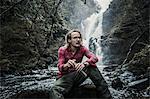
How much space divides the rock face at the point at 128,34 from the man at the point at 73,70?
9.07m

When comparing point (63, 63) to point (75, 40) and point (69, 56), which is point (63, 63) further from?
point (75, 40)

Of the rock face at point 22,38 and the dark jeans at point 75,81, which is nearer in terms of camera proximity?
the dark jeans at point 75,81

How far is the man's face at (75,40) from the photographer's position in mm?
4809

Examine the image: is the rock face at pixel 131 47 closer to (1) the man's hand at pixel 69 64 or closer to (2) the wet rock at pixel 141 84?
(2) the wet rock at pixel 141 84

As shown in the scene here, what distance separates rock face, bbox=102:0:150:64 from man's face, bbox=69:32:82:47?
912 cm

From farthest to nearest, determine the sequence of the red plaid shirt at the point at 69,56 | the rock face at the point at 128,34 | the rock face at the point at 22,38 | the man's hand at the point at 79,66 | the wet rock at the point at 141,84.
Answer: the rock face at the point at 128,34 < the rock face at the point at 22,38 < the wet rock at the point at 141,84 < the red plaid shirt at the point at 69,56 < the man's hand at the point at 79,66

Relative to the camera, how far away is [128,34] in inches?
816

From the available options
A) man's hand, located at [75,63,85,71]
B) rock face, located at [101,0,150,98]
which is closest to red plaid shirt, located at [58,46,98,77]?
man's hand, located at [75,63,85,71]

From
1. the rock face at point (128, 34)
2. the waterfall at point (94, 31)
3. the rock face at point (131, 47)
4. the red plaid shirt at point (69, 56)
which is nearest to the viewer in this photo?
the red plaid shirt at point (69, 56)

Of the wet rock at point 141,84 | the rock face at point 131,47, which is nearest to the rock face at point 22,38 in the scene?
the rock face at point 131,47

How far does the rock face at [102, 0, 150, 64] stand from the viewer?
54.7ft

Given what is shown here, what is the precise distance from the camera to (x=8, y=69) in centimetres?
1539

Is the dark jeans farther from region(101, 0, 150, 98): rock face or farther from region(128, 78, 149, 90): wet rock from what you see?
region(128, 78, 149, 90): wet rock

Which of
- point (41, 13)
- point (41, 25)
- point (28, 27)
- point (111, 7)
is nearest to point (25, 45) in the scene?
point (28, 27)
